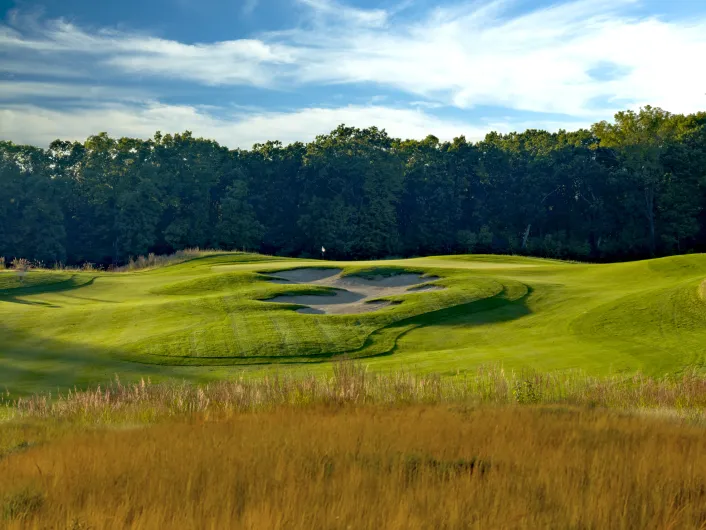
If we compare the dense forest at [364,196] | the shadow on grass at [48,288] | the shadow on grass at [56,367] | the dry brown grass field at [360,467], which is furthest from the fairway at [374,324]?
the dense forest at [364,196]

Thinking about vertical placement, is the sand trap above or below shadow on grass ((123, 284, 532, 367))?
above

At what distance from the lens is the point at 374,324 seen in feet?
77.6

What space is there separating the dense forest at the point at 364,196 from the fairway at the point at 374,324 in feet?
153

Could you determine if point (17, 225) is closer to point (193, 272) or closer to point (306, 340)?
point (193, 272)

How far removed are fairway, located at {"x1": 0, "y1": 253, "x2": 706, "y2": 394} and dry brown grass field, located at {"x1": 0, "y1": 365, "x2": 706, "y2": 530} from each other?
24.7ft

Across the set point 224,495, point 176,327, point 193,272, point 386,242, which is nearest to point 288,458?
point 224,495

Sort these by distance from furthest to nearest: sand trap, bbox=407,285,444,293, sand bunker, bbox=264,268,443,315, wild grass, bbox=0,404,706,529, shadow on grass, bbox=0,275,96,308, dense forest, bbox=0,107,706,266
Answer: dense forest, bbox=0,107,706,266 < shadow on grass, bbox=0,275,96,308 < sand trap, bbox=407,285,444,293 < sand bunker, bbox=264,268,443,315 < wild grass, bbox=0,404,706,529

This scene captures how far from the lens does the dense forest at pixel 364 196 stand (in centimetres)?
7712

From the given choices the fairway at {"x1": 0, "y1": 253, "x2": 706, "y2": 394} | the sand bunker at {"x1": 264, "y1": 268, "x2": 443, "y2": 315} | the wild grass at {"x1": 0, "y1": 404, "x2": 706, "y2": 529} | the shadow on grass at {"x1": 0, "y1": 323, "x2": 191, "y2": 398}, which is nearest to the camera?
the wild grass at {"x1": 0, "y1": 404, "x2": 706, "y2": 529}

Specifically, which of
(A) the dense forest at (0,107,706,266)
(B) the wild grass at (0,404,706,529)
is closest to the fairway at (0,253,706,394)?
(B) the wild grass at (0,404,706,529)

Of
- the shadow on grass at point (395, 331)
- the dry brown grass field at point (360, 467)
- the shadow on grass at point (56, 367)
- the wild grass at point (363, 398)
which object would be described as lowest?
the shadow on grass at point (56, 367)

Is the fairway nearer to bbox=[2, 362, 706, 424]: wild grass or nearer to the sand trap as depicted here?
the sand trap

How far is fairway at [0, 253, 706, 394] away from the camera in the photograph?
18.1 meters

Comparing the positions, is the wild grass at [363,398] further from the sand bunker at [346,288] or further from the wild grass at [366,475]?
the sand bunker at [346,288]
